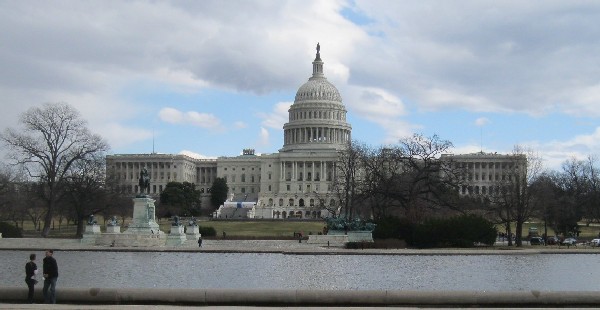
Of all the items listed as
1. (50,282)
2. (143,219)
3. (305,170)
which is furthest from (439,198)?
(305,170)

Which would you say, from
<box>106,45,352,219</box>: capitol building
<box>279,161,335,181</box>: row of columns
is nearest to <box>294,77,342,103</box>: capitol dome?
<box>106,45,352,219</box>: capitol building

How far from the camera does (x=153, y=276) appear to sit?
3041 centimetres

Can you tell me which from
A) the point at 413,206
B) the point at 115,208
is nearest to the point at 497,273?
the point at 413,206

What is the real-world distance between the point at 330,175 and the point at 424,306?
147360 mm

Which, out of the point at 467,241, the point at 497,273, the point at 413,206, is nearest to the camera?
the point at 497,273

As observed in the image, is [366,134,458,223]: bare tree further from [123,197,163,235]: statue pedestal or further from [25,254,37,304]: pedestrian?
[25,254,37,304]: pedestrian

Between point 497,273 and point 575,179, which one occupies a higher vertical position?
point 575,179

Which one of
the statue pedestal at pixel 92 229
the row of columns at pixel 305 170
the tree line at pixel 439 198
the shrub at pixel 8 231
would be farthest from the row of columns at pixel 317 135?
Result: the statue pedestal at pixel 92 229

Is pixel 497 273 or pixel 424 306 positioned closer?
pixel 424 306

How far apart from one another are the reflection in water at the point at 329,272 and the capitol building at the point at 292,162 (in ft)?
396

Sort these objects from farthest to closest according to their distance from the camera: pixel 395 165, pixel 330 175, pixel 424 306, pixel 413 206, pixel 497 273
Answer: pixel 330 175 → pixel 395 165 → pixel 413 206 → pixel 497 273 → pixel 424 306

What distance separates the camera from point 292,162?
172m

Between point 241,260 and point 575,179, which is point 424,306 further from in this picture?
point 575,179

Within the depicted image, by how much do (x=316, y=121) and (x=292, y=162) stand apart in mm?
9343
